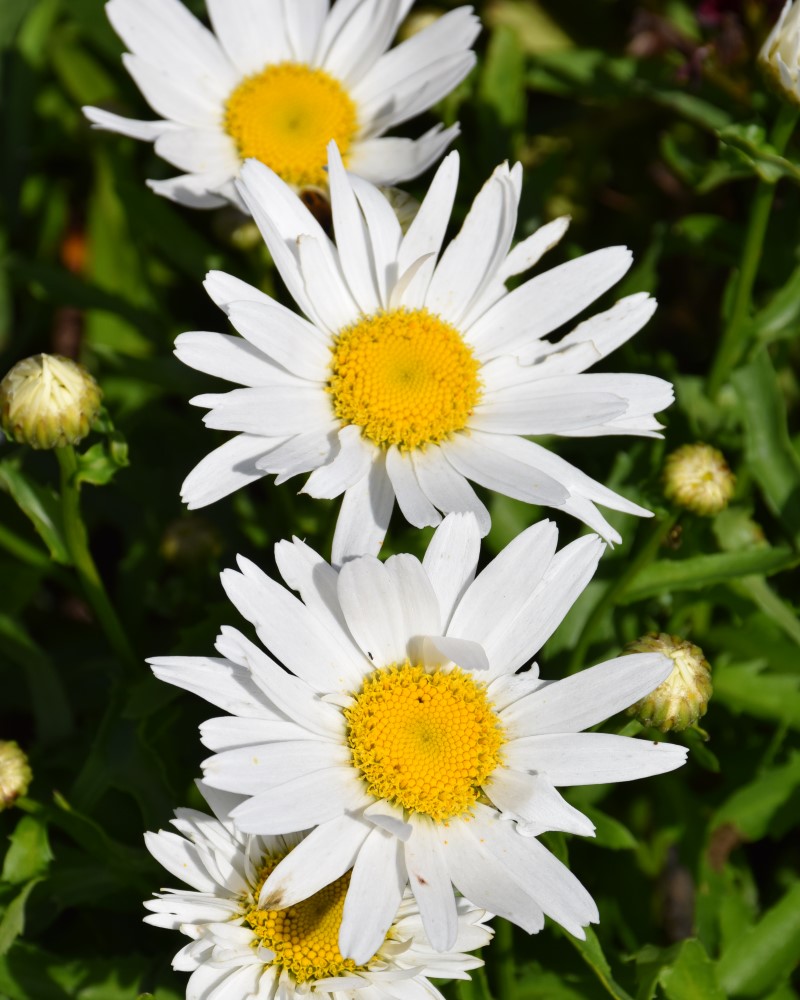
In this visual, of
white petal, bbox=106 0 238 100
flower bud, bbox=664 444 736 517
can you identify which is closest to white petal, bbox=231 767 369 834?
flower bud, bbox=664 444 736 517

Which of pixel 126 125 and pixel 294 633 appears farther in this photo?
pixel 126 125

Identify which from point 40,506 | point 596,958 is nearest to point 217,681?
point 40,506

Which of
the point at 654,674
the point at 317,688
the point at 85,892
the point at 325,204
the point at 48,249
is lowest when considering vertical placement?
the point at 85,892

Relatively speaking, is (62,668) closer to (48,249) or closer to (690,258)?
(48,249)

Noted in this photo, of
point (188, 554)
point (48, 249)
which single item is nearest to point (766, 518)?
point (188, 554)

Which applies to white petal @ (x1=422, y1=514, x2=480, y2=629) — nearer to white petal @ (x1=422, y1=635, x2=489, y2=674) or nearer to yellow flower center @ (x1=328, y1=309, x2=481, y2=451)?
white petal @ (x1=422, y1=635, x2=489, y2=674)

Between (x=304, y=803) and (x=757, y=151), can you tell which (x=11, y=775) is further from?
(x=757, y=151)

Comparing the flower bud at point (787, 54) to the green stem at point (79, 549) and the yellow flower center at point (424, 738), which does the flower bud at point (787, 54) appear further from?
the green stem at point (79, 549)
